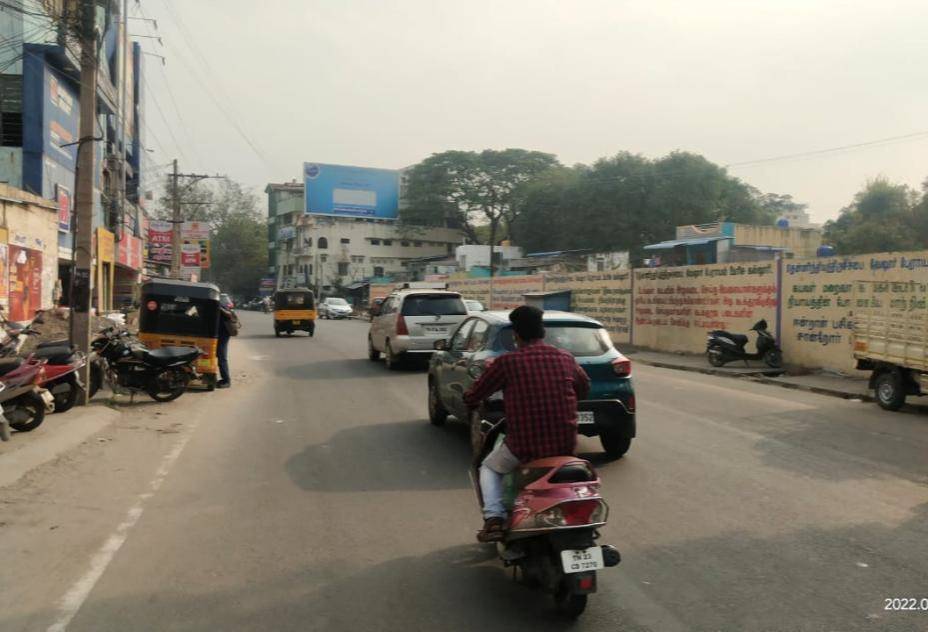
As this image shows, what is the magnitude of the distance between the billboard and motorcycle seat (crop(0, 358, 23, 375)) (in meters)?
77.3

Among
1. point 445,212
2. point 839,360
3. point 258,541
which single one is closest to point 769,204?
point 445,212

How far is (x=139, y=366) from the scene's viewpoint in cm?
1200

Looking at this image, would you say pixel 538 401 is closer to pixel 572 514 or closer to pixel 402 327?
pixel 572 514

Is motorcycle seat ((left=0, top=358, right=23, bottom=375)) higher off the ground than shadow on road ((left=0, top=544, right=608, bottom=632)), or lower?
higher

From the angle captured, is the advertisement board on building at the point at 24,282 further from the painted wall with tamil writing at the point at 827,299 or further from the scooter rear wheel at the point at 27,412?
the painted wall with tamil writing at the point at 827,299

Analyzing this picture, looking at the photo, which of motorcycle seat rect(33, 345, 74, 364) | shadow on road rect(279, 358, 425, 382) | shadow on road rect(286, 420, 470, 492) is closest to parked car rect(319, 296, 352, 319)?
shadow on road rect(279, 358, 425, 382)

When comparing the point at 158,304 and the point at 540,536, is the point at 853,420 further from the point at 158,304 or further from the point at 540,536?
the point at 158,304

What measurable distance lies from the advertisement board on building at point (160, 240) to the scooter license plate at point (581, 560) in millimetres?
43750

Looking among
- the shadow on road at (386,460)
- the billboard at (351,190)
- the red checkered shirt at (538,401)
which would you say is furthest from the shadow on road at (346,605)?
the billboard at (351,190)

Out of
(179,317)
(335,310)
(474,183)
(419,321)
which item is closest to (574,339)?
(179,317)

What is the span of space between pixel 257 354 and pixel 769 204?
2784 inches

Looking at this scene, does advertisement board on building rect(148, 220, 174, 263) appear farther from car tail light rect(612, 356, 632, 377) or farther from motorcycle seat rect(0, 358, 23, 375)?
car tail light rect(612, 356, 632, 377)

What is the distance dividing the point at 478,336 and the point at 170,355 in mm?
5707

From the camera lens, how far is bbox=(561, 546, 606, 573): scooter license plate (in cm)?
388
